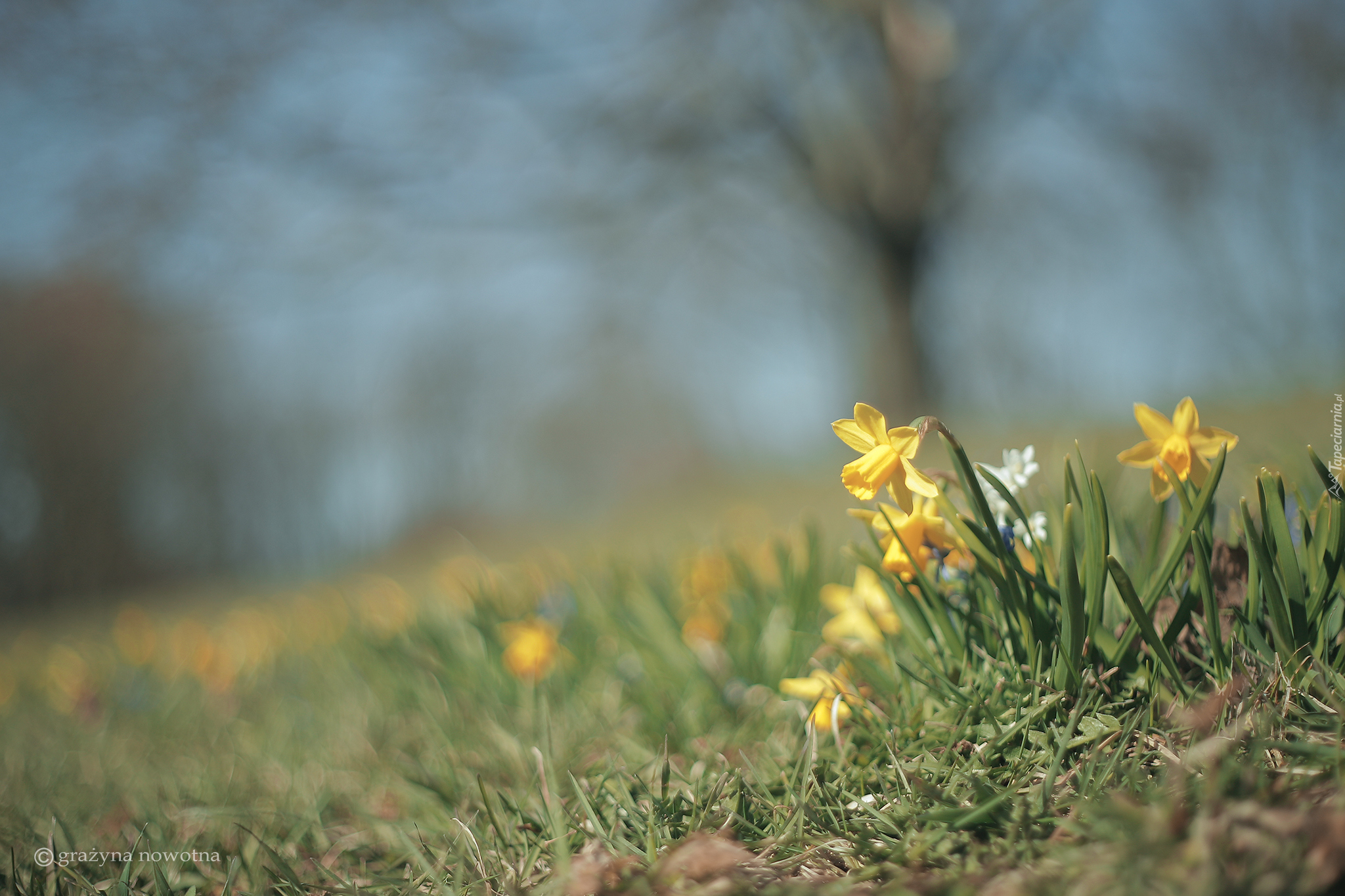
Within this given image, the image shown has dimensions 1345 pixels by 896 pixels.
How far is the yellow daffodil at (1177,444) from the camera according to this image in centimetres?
111

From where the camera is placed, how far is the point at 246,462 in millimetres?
10688

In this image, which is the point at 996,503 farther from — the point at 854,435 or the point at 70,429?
the point at 70,429

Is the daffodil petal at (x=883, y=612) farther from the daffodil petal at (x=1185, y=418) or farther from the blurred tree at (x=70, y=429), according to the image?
the blurred tree at (x=70, y=429)

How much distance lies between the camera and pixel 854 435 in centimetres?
113

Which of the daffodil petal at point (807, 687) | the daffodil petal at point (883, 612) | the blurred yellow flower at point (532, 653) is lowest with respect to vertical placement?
the blurred yellow flower at point (532, 653)

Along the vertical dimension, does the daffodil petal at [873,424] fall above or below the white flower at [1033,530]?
above

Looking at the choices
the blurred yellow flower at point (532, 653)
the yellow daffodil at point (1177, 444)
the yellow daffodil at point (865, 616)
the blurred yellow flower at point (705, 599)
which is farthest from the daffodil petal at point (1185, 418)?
the blurred yellow flower at point (532, 653)

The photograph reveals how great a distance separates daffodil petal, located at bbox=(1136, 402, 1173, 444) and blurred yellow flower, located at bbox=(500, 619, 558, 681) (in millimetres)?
1546

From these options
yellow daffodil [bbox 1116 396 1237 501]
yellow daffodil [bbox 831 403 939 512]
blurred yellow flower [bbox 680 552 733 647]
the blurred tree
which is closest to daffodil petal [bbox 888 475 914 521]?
yellow daffodil [bbox 831 403 939 512]

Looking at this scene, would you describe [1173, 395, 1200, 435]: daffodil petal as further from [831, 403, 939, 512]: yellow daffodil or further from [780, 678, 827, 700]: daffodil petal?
[780, 678, 827, 700]: daffodil petal

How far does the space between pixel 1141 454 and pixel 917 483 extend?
1.31 ft

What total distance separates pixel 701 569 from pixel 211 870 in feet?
4.72

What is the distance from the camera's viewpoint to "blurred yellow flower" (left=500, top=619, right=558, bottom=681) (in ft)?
6.66

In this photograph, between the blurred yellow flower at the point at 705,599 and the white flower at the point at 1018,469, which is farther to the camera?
the blurred yellow flower at the point at 705,599
